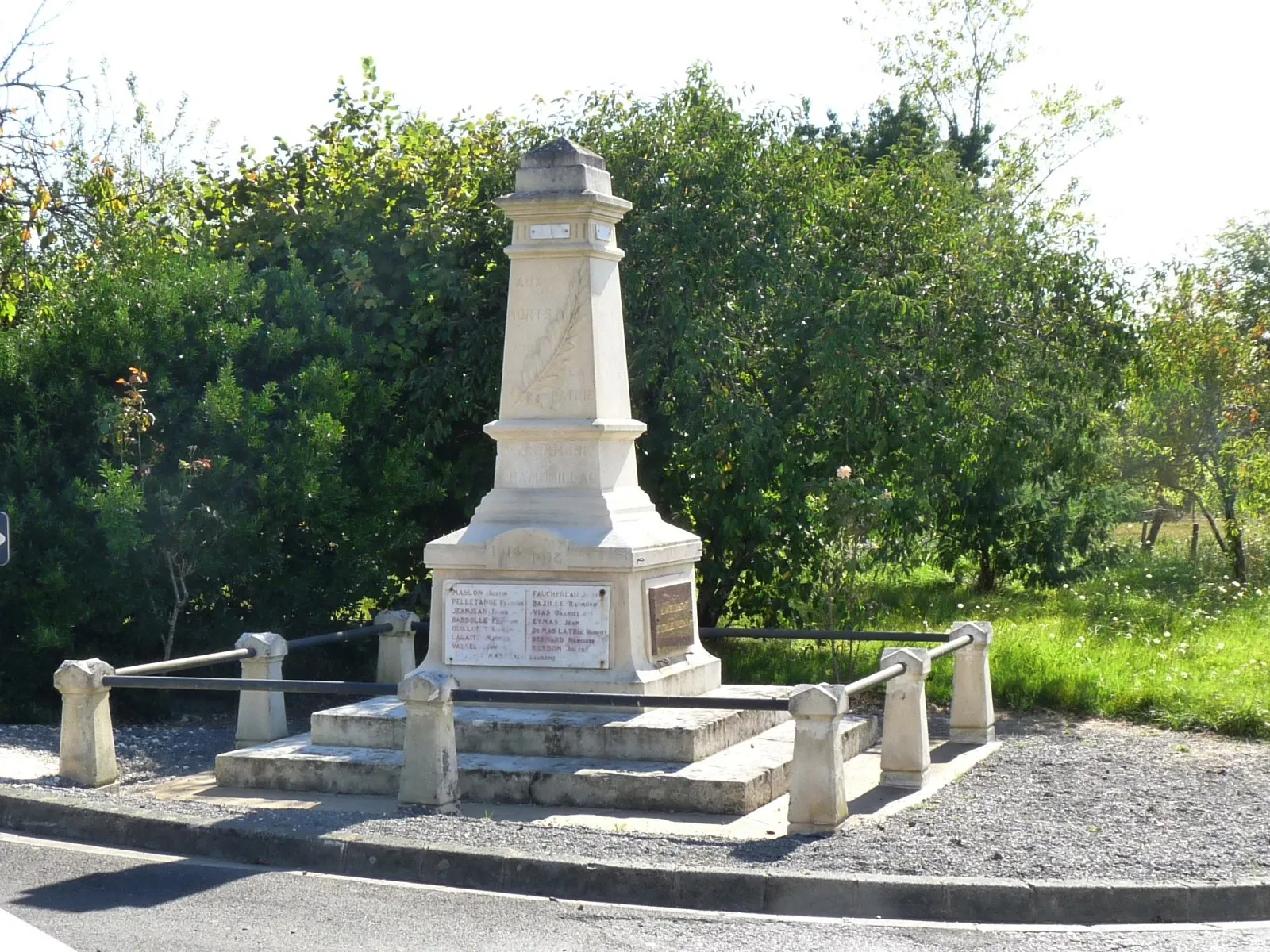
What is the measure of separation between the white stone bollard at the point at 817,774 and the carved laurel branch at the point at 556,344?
11.4ft

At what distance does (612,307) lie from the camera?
35.5 ft

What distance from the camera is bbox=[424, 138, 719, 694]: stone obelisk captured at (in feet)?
33.0

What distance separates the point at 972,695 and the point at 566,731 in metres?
3.36

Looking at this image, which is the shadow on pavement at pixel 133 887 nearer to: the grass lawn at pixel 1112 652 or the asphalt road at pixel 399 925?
the asphalt road at pixel 399 925

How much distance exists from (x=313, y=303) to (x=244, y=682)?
575cm

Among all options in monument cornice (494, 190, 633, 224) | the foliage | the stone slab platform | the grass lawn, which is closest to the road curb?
the stone slab platform

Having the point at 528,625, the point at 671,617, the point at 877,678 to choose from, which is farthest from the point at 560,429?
the point at 877,678

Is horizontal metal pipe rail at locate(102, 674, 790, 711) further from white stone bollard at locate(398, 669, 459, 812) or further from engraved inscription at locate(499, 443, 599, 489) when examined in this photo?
engraved inscription at locate(499, 443, 599, 489)

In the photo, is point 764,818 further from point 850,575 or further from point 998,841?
point 850,575

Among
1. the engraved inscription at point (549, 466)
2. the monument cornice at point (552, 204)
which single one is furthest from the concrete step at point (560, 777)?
the monument cornice at point (552, 204)

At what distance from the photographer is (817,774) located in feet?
25.9

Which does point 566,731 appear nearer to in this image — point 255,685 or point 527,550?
point 527,550

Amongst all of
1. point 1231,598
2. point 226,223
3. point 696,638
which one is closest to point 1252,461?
point 1231,598

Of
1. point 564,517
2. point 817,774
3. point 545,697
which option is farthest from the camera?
point 564,517
